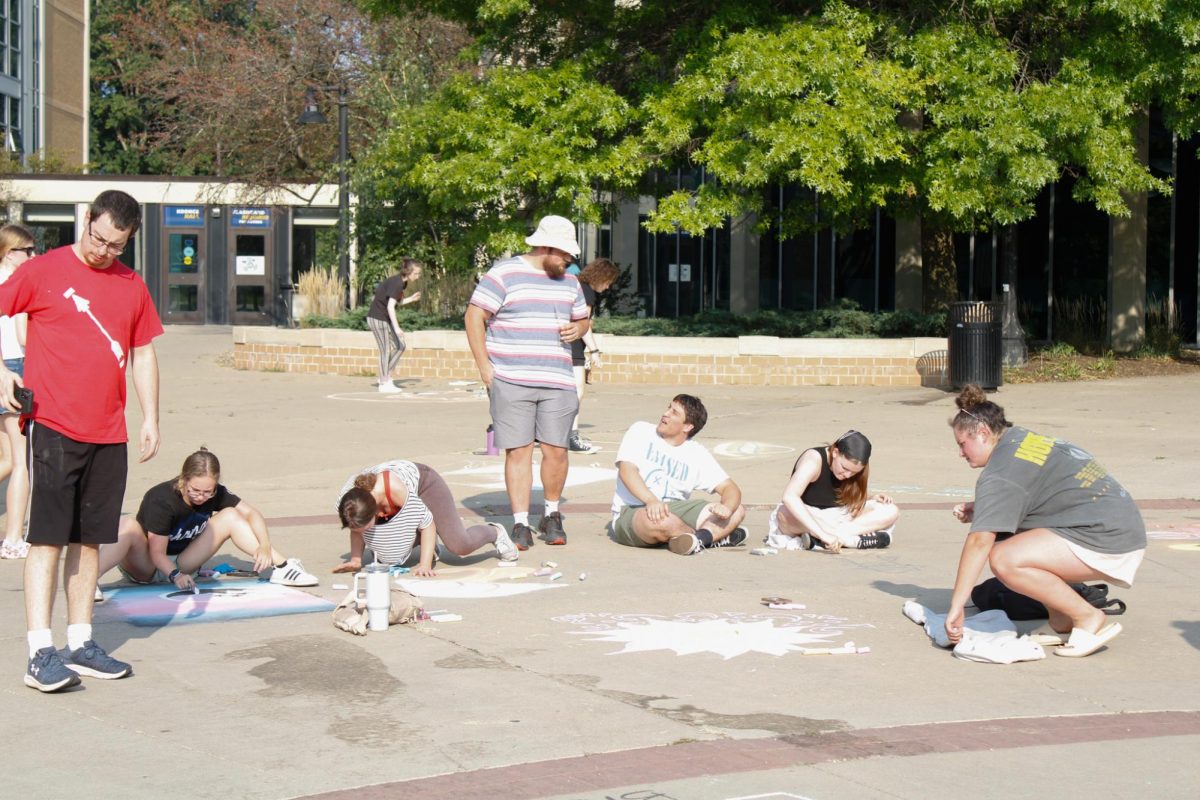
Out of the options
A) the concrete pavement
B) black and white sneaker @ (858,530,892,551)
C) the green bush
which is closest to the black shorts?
the concrete pavement

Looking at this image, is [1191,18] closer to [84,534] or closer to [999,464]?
[999,464]

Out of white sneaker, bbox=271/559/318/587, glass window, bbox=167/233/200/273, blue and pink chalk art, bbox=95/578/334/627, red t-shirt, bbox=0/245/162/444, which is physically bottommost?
blue and pink chalk art, bbox=95/578/334/627

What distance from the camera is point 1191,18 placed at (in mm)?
18109

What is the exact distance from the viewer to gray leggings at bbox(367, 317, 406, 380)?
19.5 m

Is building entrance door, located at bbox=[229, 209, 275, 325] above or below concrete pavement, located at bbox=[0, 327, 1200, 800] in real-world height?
above

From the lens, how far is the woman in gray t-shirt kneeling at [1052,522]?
20.9 ft

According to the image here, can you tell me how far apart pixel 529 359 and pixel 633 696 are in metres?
3.58

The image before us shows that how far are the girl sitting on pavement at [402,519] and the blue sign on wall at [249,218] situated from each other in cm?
3371

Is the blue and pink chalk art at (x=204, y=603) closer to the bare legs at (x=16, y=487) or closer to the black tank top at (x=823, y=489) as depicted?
the bare legs at (x=16, y=487)

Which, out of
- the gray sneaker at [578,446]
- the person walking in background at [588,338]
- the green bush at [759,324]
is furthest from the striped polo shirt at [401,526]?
the green bush at [759,324]

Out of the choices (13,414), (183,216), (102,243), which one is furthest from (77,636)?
(183,216)

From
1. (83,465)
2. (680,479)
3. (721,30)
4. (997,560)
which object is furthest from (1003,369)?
(83,465)

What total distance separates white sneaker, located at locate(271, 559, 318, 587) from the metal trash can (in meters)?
12.7

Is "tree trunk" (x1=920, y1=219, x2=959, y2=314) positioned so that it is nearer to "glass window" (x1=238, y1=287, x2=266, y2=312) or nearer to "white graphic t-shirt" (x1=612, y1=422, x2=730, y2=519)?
"white graphic t-shirt" (x1=612, y1=422, x2=730, y2=519)
